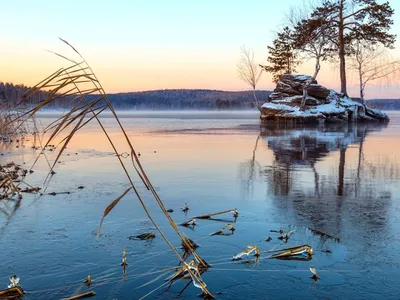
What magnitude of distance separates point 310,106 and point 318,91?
1.65 meters

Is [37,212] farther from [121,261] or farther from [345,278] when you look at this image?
[345,278]

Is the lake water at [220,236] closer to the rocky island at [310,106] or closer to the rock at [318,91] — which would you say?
the rocky island at [310,106]

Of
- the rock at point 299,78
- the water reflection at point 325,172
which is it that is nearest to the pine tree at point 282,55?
the rock at point 299,78

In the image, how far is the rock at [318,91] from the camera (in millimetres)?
34625

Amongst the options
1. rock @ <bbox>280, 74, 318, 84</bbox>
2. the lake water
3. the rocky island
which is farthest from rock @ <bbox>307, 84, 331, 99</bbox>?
the lake water

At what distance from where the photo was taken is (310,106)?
3406 cm

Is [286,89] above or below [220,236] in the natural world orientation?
above

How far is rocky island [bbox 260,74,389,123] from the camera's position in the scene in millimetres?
33125

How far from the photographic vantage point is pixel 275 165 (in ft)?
34.8

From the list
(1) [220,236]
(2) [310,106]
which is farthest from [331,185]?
(2) [310,106]

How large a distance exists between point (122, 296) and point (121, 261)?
74 cm

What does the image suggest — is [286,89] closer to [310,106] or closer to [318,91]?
[318,91]

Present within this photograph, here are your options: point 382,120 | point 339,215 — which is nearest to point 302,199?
point 339,215

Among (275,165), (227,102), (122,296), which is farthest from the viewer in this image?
(227,102)
